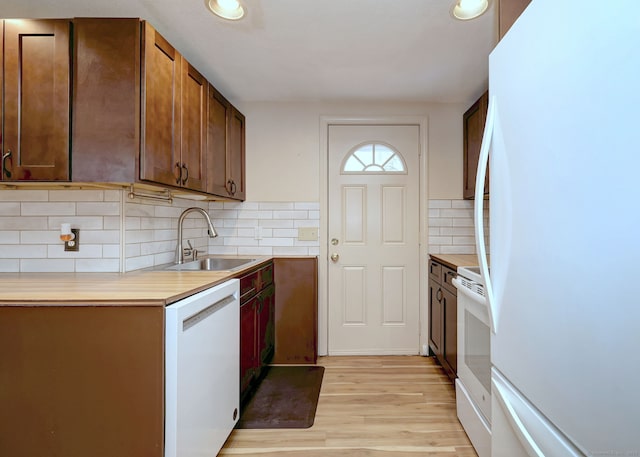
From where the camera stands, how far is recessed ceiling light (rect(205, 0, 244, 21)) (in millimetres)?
1619

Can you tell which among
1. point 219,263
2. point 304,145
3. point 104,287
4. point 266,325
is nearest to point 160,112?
point 104,287

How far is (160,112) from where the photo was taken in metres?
1.64

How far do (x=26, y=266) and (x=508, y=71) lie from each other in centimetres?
240

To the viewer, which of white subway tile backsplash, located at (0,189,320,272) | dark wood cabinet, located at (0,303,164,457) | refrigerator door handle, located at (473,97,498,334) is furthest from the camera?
white subway tile backsplash, located at (0,189,320,272)

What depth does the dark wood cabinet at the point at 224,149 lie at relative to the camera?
88.6 inches

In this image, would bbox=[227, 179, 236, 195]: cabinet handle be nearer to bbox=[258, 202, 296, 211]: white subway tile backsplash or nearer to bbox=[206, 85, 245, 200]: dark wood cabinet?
bbox=[206, 85, 245, 200]: dark wood cabinet

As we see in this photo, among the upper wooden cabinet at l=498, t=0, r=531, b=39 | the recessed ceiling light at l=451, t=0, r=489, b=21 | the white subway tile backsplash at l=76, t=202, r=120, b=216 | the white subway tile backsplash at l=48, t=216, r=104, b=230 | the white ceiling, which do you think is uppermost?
the white ceiling

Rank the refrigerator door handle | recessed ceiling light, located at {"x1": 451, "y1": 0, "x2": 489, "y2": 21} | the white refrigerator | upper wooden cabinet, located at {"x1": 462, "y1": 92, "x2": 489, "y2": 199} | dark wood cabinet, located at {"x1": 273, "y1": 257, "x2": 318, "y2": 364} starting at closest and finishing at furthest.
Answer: the white refrigerator
the refrigerator door handle
recessed ceiling light, located at {"x1": 451, "y1": 0, "x2": 489, "y2": 21}
upper wooden cabinet, located at {"x1": 462, "y1": 92, "x2": 489, "y2": 199}
dark wood cabinet, located at {"x1": 273, "y1": 257, "x2": 318, "y2": 364}

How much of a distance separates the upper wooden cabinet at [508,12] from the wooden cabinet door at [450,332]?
150cm

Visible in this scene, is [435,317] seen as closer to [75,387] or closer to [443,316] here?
[443,316]

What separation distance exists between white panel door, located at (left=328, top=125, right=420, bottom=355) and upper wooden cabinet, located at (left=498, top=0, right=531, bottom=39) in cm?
159

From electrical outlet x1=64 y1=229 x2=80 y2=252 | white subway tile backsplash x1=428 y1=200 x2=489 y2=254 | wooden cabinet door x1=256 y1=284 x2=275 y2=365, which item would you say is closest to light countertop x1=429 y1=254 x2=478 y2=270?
white subway tile backsplash x1=428 y1=200 x2=489 y2=254

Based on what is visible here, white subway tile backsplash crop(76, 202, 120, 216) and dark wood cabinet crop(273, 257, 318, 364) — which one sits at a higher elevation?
white subway tile backsplash crop(76, 202, 120, 216)

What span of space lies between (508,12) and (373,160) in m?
1.69
